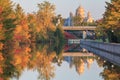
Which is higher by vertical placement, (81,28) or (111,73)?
(81,28)

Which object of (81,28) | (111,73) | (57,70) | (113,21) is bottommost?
(57,70)

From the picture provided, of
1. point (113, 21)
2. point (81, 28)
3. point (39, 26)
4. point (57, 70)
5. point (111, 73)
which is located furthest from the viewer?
point (81, 28)

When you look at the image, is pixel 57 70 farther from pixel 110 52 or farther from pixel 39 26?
pixel 39 26

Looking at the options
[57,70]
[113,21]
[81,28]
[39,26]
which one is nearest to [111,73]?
[57,70]

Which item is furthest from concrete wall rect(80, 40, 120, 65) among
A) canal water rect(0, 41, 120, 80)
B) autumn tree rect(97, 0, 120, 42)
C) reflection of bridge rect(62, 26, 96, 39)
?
reflection of bridge rect(62, 26, 96, 39)

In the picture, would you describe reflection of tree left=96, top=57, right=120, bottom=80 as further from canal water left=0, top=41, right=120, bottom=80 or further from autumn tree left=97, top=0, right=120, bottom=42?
autumn tree left=97, top=0, right=120, bottom=42

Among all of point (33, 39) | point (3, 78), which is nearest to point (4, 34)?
point (3, 78)

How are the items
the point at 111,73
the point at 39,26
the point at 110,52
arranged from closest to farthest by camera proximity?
the point at 111,73, the point at 110,52, the point at 39,26

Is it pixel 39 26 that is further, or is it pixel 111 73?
pixel 39 26

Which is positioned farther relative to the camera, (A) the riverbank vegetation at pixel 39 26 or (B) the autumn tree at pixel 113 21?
(A) the riverbank vegetation at pixel 39 26

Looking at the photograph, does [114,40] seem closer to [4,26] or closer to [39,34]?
[4,26]

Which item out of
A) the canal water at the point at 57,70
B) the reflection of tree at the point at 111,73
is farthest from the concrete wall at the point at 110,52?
the reflection of tree at the point at 111,73

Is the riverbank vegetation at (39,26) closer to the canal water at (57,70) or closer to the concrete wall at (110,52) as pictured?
the concrete wall at (110,52)

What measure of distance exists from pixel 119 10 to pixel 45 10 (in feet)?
219
